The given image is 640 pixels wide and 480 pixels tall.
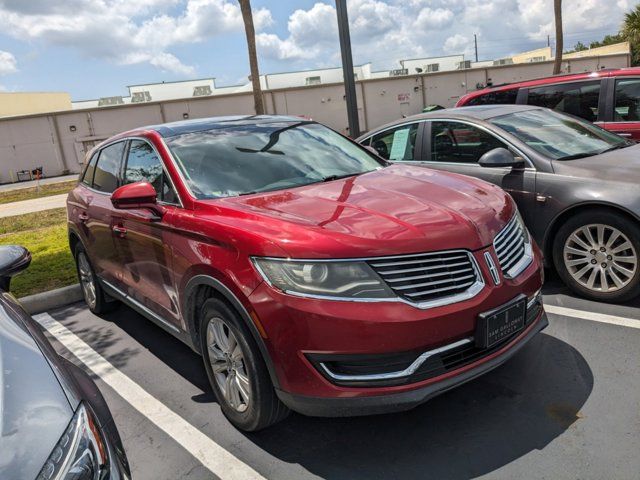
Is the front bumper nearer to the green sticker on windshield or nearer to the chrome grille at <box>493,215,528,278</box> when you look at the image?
the chrome grille at <box>493,215,528,278</box>

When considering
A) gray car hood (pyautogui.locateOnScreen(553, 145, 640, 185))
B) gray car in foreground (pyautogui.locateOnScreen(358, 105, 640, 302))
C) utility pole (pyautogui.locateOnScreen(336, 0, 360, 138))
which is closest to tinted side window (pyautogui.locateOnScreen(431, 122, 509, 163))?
gray car in foreground (pyautogui.locateOnScreen(358, 105, 640, 302))

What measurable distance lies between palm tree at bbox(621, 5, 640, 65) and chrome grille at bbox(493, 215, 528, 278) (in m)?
43.5

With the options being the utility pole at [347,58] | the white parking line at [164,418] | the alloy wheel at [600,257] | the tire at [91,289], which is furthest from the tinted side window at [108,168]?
the utility pole at [347,58]

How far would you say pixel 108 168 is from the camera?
15.1 ft

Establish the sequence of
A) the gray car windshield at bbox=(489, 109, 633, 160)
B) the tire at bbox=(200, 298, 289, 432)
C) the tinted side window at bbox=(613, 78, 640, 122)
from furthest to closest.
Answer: the tinted side window at bbox=(613, 78, 640, 122), the gray car windshield at bbox=(489, 109, 633, 160), the tire at bbox=(200, 298, 289, 432)

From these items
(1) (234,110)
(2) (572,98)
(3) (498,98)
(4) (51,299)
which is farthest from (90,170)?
(1) (234,110)

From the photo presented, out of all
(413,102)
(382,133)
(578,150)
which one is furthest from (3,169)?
(578,150)

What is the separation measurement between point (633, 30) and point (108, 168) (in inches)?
1746

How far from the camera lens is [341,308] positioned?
2.32m

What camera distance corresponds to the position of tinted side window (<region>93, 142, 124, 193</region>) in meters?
4.40

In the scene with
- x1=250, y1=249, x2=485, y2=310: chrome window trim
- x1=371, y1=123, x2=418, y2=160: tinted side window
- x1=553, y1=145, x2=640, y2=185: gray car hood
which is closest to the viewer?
x1=250, y1=249, x2=485, y2=310: chrome window trim

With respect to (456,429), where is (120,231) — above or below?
above

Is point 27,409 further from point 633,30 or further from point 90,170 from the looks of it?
point 633,30

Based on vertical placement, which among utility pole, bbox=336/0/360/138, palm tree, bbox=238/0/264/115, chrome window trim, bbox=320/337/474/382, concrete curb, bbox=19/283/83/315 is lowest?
concrete curb, bbox=19/283/83/315
